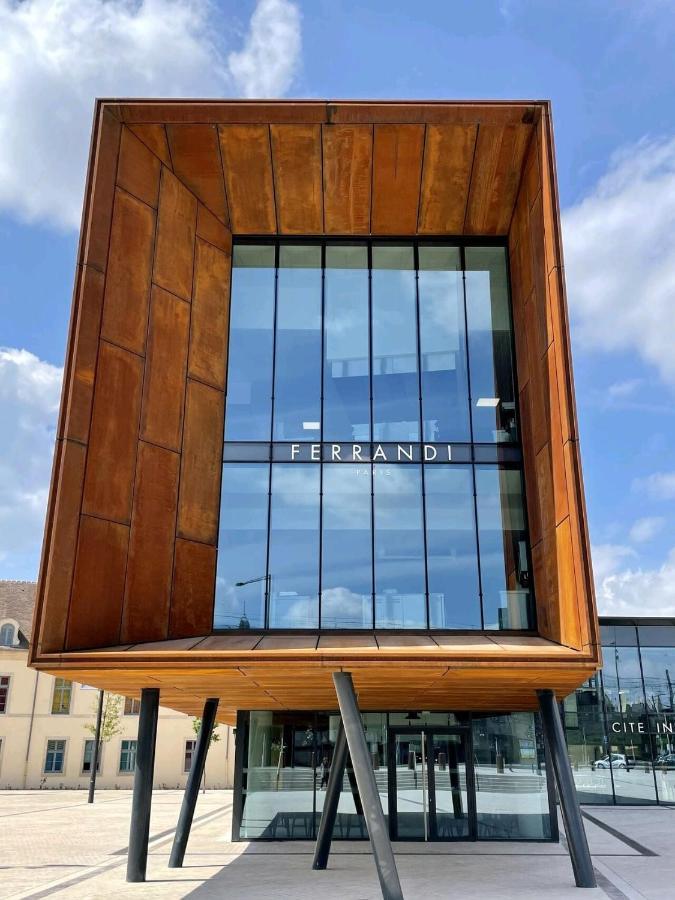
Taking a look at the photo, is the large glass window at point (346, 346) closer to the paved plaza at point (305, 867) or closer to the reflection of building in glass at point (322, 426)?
the reflection of building in glass at point (322, 426)

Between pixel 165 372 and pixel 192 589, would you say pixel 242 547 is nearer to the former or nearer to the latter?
pixel 192 589

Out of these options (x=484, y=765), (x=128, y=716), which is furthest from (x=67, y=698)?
(x=484, y=765)

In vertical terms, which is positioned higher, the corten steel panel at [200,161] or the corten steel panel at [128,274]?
the corten steel panel at [200,161]

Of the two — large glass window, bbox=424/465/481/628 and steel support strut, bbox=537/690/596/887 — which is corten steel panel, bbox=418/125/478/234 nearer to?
large glass window, bbox=424/465/481/628

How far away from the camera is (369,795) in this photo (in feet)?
37.7

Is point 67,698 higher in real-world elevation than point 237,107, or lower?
lower

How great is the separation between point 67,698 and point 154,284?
37.0 meters

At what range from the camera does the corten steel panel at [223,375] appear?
12070 mm

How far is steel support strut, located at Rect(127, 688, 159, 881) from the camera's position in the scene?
44.1 feet

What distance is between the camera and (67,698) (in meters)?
45.3

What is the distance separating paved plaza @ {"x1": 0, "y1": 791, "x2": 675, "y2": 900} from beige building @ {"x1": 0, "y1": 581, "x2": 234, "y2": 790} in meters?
20.3

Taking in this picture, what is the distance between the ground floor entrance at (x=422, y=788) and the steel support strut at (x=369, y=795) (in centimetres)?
798

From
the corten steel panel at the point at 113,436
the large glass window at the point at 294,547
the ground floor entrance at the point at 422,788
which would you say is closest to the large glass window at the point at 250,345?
the large glass window at the point at 294,547

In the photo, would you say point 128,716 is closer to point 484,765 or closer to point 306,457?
point 484,765
